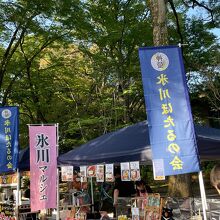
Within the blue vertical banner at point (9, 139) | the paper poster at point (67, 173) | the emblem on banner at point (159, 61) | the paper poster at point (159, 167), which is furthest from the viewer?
the blue vertical banner at point (9, 139)

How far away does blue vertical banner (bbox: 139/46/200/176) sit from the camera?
5.08 m

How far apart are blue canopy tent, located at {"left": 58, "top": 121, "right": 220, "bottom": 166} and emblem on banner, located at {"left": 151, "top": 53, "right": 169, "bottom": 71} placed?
1579 mm

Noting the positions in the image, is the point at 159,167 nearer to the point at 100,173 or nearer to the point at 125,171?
the point at 125,171

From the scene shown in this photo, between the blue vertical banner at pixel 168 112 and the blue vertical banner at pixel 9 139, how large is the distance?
473 cm

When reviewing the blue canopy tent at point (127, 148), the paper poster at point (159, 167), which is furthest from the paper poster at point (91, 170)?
the paper poster at point (159, 167)

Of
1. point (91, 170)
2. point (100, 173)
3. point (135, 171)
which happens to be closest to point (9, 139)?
point (91, 170)

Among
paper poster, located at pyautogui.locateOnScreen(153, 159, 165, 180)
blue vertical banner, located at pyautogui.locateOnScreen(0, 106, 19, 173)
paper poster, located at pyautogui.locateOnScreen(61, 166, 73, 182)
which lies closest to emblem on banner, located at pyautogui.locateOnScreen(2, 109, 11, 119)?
blue vertical banner, located at pyautogui.locateOnScreen(0, 106, 19, 173)

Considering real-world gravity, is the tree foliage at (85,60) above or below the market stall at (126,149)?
above

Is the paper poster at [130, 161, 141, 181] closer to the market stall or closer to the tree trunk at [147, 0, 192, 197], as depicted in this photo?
the market stall

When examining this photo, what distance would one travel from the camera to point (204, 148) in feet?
20.7

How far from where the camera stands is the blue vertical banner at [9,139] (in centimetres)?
901

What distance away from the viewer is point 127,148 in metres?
6.71

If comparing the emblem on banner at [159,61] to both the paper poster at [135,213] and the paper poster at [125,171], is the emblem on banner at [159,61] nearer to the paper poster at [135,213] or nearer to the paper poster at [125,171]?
the paper poster at [125,171]

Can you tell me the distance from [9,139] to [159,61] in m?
5.07
